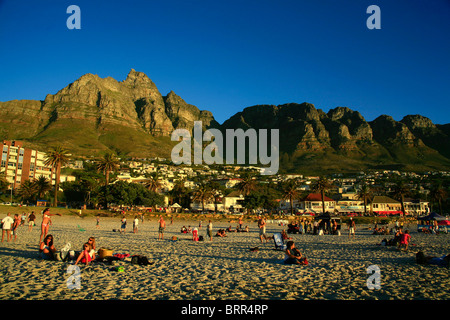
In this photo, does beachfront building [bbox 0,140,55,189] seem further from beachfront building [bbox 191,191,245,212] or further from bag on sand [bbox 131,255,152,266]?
bag on sand [bbox 131,255,152,266]

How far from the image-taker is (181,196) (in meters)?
88.6

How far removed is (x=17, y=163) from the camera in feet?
274

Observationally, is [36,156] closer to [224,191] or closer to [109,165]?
[109,165]

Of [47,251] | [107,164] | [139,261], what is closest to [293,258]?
[139,261]

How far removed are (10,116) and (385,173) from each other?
668 ft

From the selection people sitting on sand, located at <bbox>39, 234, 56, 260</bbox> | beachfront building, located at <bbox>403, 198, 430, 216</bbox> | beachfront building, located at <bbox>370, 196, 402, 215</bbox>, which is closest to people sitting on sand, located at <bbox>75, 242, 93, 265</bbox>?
people sitting on sand, located at <bbox>39, 234, 56, 260</bbox>

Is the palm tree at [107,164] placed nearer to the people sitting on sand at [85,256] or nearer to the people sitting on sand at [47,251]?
the people sitting on sand at [47,251]

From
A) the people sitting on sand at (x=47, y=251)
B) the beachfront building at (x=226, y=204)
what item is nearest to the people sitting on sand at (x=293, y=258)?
the people sitting on sand at (x=47, y=251)

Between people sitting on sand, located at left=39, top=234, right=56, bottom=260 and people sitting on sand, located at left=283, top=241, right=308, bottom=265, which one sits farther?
people sitting on sand, located at left=283, top=241, right=308, bottom=265

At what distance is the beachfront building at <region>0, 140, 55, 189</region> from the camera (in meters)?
80.6

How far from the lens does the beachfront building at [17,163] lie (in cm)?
8062

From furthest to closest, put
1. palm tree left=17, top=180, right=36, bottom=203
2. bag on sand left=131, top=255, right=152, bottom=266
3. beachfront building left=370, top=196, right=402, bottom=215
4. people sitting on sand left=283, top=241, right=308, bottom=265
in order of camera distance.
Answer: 1. beachfront building left=370, top=196, right=402, bottom=215
2. palm tree left=17, top=180, right=36, bottom=203
3. people sitting on sand left=283, top=241, right=308, bottom=265
4. bag on sand left=131, top=255, right=152, bottom=266

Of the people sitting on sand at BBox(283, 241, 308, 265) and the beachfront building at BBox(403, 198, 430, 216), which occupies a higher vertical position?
the beachfront building at BBox(403, 198, 430, 216)
